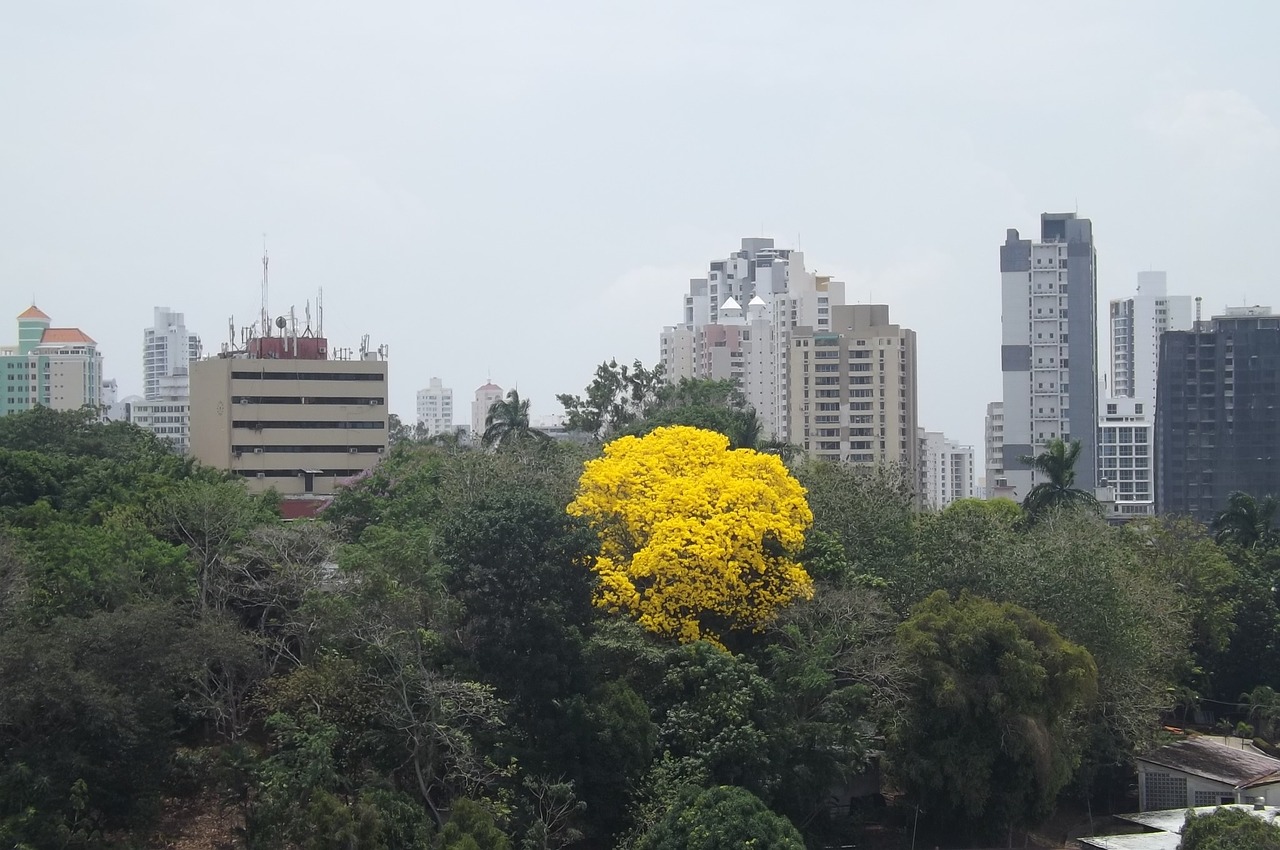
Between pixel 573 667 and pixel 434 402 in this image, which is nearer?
pixel 573 667

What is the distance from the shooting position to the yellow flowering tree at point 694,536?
2295cm

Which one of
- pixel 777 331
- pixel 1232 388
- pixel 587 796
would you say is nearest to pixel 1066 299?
pixel 1232 388

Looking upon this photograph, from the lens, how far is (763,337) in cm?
9512

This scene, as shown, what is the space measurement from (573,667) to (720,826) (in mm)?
3592

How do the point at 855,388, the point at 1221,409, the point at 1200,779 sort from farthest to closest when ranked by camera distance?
the point at 1221,409 < the point at 855,388 < the point at 1200,779

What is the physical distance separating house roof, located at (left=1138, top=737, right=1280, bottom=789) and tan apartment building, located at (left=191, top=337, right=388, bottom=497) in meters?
34.3

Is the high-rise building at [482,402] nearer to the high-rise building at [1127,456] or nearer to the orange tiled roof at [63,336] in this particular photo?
the orange tiled roof at [63,336]

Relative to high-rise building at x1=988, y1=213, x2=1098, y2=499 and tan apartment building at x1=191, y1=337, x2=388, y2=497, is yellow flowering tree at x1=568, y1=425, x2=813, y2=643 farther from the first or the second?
high-rise building at x1=988, y1=213, x2=1098, y2=499

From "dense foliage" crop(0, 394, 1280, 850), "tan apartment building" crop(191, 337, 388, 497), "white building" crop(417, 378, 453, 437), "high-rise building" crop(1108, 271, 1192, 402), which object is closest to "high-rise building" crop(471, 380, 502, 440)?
"white building" crop(417, 378, 453, 437)

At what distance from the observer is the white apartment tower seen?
88688 mm

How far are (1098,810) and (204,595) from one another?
51.9 feet

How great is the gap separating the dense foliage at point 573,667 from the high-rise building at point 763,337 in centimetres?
5488

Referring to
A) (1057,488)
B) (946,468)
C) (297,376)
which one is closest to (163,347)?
(946,468)

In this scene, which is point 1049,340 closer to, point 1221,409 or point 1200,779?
point 1221,409
